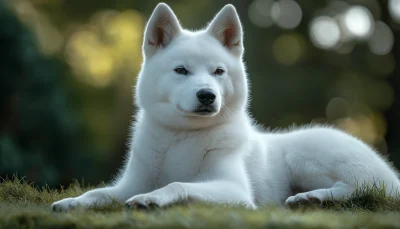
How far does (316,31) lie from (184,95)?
13938 mm

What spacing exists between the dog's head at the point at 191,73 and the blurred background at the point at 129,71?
8.07 metres

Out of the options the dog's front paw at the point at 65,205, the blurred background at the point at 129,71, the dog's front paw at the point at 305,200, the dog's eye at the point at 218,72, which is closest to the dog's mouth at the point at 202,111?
the dog's eye at the point at 218,72

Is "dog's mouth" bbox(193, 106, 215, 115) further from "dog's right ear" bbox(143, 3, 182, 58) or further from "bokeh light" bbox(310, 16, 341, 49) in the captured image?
"bokeh light" bbox(310, 16, 341, 49)

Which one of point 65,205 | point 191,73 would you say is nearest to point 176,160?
point 191,73

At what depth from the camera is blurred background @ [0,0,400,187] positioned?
1389 cm

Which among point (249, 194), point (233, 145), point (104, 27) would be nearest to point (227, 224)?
point (249, 194)

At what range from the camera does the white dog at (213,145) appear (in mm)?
5336

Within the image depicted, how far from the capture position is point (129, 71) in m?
19.0

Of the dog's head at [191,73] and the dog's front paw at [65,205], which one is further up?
the dog's head at [191,73]

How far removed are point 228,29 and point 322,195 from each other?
191 centimetres

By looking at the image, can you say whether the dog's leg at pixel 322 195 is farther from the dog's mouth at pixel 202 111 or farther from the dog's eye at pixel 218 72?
the dog's eye at pixel 218 72

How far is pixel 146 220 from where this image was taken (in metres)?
3.94

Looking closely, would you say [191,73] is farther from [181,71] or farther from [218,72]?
[218,72]

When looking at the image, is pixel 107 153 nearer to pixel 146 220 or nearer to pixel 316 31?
pixel 316 31
